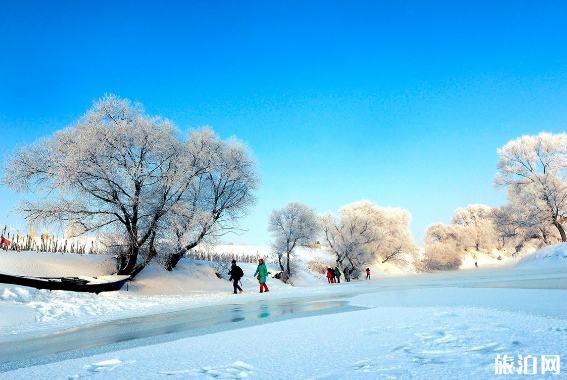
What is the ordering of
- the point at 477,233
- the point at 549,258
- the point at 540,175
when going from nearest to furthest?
the point at 549,258, the point at 540,175, the point at 477,233

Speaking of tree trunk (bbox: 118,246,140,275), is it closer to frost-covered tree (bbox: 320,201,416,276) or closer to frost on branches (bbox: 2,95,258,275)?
frost on branches (bbox: 2,95,258,275)

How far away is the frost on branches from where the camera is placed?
1662 centimetres

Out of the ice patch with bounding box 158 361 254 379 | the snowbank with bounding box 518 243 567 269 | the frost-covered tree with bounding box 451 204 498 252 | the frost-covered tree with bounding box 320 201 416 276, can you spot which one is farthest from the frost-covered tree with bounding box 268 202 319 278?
the frost-covered tree with bounding box 451 204 498 252

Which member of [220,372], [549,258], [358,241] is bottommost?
[549,258]

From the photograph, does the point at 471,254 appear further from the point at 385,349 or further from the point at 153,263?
the point at 385,349

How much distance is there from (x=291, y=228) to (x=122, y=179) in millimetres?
27847

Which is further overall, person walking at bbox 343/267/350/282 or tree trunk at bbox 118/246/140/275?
person walking at bbox 343/267/350/282

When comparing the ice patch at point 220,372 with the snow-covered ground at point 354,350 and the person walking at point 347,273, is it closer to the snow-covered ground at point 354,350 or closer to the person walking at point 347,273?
the snow-covered ground at point 354,350

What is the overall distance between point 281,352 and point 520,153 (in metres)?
45.9

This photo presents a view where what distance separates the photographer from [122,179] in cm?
1745

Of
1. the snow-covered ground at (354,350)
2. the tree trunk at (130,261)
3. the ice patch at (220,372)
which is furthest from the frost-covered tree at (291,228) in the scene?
the ice patch at (220,372)

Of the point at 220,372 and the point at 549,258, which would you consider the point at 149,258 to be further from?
the point at 549,258

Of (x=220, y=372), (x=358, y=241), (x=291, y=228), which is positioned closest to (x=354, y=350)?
(x=220, y=372)

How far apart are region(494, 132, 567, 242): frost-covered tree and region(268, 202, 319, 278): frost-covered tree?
22368mm
